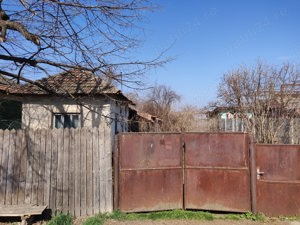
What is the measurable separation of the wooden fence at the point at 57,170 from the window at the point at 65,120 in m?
5.49

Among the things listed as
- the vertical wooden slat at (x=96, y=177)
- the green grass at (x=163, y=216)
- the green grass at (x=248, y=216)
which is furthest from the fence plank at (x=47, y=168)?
the green grass at (x=248, y=216)

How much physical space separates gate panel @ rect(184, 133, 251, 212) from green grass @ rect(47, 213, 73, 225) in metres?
2.70

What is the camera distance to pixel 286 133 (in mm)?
11938

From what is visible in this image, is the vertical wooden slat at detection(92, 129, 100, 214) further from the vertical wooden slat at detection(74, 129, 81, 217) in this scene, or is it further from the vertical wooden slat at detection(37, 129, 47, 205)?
the vertical wooden slat at detection(37, 129, 47, 205)

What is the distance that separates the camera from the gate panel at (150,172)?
7004 millimetres

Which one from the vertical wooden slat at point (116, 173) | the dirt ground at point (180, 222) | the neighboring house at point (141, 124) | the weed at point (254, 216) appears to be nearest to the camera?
the dirt ground at point (180, 222)

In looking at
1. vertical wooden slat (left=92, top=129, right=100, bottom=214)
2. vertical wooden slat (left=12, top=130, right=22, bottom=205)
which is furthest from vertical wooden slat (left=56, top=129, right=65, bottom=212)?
vertical wooden slat (left=12, top=130, right=22, bottom=205)

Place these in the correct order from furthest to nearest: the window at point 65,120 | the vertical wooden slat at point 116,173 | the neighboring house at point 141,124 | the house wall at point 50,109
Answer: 1. the neighboring house at point 141,124
2. the window at point 65,120
3. the house wall at point 50,109
4. the vertical wooden slat at point 116,173

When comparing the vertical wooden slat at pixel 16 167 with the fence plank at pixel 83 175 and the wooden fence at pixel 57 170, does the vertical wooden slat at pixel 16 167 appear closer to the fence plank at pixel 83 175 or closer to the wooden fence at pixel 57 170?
the wooden fence at pixel 57 170

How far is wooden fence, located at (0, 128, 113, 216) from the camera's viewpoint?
6.72m

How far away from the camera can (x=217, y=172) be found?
7066 mm

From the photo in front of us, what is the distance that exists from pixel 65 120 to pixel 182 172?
690 centimetres

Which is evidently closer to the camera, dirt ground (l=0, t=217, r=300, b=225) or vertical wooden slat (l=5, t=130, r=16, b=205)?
dirt ground (l=0, t=217, r=300, b=225)

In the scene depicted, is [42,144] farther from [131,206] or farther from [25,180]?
[131,206]
